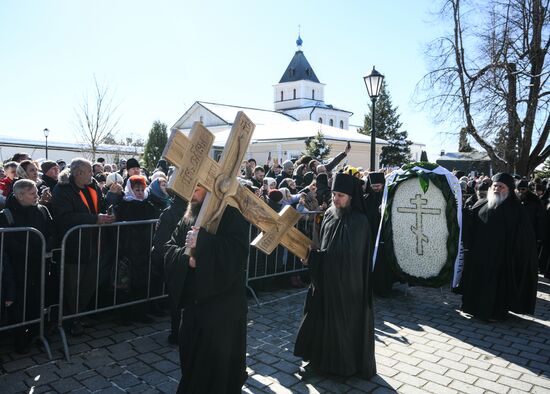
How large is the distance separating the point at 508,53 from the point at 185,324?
13.6m

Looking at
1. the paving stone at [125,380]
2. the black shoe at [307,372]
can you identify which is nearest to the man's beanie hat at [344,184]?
the black shoe at [307,372]

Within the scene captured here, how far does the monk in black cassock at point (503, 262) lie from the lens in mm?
6242

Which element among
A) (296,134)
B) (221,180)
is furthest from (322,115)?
(221,180)

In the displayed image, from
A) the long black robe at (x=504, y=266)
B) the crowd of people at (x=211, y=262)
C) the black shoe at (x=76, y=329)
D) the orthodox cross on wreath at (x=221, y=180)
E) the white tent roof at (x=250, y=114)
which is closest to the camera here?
the orthodox cross on wreath at (x=221, y=180)

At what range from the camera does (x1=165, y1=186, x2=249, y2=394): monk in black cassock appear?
2.84 metres

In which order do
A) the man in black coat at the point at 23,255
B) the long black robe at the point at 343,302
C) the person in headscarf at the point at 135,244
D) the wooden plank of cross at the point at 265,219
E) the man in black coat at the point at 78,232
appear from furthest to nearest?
the person in headscarf at the point at 135,244 < the man in black coat at the point at 78,232 < the man in black coat at the point at 23,255 < the long black robe at the point at 343,302 < the wooden plank of cross at the point at 265,219

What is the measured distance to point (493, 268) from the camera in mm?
6285

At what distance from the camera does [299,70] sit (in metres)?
76.4

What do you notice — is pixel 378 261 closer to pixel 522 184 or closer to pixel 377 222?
pixel 377 222

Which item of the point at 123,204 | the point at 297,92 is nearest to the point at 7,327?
the point at 123,204

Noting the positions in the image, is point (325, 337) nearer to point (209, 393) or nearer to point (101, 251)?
point (209, 393)

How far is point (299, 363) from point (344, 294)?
1.01m

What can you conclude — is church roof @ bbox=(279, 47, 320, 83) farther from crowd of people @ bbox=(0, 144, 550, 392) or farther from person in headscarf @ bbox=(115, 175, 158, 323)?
person in headscarf @ bbox=(115, 175, 158, 323)

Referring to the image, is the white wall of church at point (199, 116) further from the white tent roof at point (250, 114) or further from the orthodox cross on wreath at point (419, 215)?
the orthodox cross on wreath at point (419, 215)
